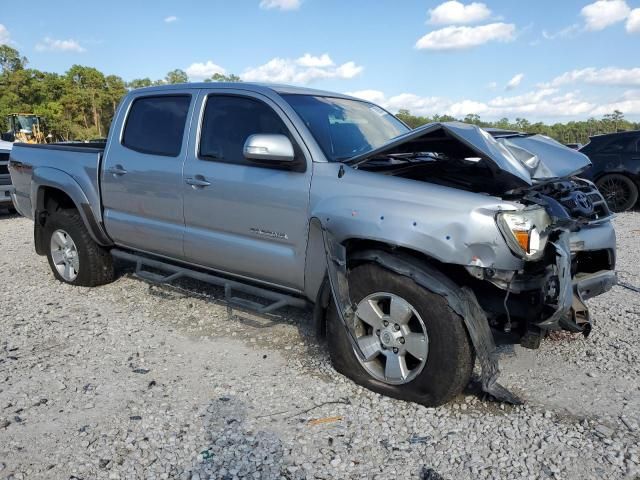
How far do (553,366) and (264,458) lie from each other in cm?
212

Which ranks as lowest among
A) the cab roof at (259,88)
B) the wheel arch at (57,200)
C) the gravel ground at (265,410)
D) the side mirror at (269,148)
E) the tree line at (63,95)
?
the gravel ground at (265,410)

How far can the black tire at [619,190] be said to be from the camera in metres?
10.4

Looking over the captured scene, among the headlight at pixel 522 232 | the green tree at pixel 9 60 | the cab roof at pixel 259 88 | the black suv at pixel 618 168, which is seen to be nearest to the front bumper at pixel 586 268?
the headlight at pixel 522 232

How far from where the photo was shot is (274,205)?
3.65m

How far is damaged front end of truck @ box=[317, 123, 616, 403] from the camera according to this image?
9.41ft

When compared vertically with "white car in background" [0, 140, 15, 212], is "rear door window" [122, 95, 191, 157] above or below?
above

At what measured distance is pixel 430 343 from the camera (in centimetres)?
303

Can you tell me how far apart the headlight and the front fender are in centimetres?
370

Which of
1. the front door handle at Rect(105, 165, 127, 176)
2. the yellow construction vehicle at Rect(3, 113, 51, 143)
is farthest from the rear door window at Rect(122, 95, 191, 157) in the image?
the yellow construction vehicle at Rect(3, 113, 51, 143)

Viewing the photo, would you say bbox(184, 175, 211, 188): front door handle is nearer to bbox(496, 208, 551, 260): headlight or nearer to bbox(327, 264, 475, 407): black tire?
bbox(327, 264, 475, 407): black tire

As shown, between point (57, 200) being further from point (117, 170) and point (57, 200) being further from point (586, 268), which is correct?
point (586, 268)

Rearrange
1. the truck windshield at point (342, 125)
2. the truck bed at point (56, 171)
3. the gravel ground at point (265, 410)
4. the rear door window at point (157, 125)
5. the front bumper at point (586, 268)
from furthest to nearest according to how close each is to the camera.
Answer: the truck bed at point (56, 171)
the rear door window at point (157, 125)
the truck windshield at point (342, 125)
the front bumper at point (586, 268)
the gravel ground at point (265, 410)

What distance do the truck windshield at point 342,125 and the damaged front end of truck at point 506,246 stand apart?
273 millimetres

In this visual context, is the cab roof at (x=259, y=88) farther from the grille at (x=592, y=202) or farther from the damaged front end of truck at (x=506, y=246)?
the grille at (x=592, y=202)
